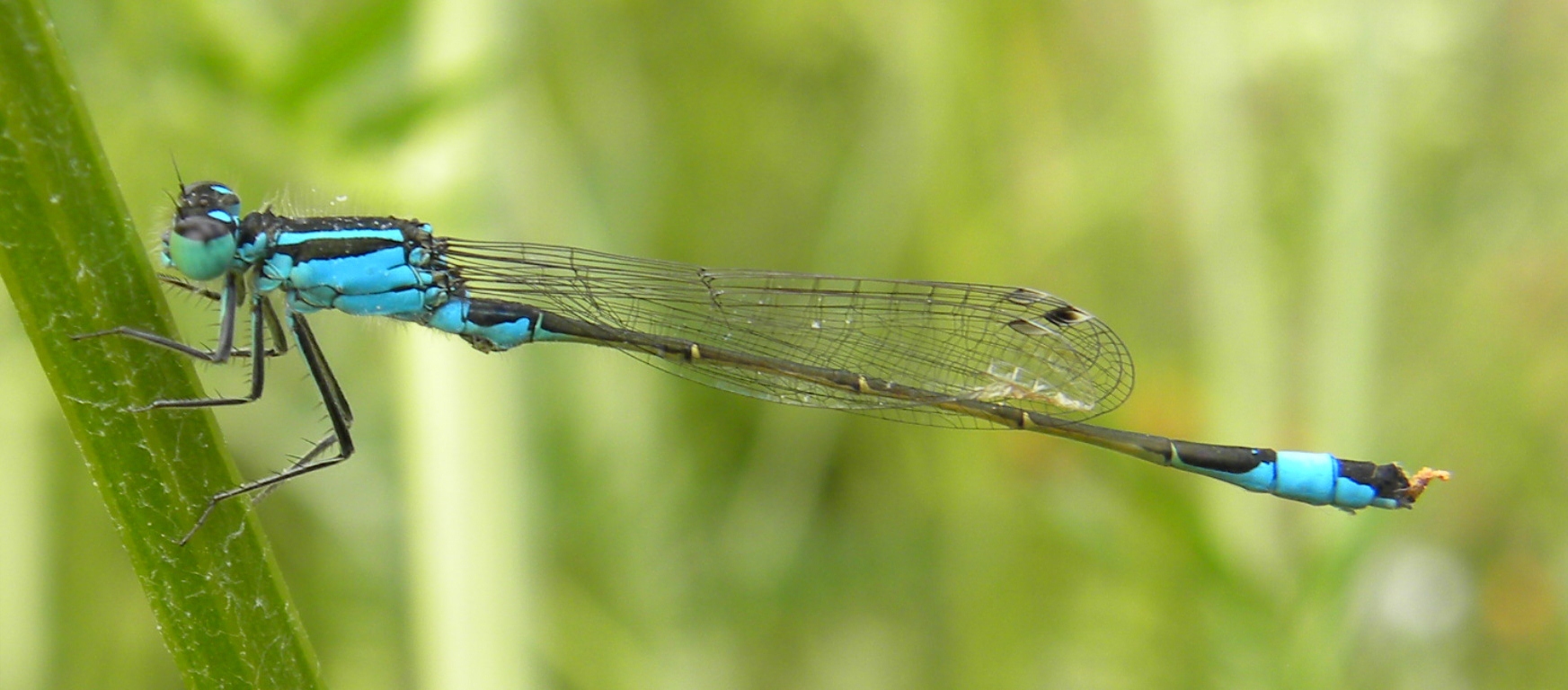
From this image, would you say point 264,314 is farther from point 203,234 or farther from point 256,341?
point 203,234

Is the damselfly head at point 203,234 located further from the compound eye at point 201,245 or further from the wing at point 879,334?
the wing at point 879,334

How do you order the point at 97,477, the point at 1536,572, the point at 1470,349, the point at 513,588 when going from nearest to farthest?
the point at 97,477 < the point at 513,588 < the point at 1536,572 < the point at 1470,349

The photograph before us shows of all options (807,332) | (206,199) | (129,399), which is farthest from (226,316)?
(807,332)

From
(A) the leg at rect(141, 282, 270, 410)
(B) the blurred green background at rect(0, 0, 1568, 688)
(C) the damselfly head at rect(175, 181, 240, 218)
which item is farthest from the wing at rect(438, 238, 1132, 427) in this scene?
(C) the damselfly head at rect(175, 181, 240, 218)

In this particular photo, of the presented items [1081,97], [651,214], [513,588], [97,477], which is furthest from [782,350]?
[1081,97]

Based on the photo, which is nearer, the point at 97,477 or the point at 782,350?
the point at 97,477

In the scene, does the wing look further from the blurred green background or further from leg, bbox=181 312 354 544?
leg, bbox=181 312 354 544

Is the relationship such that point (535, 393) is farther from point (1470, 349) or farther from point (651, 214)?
point (1470, 349)

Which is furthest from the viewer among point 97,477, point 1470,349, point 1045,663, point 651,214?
point 651,214
